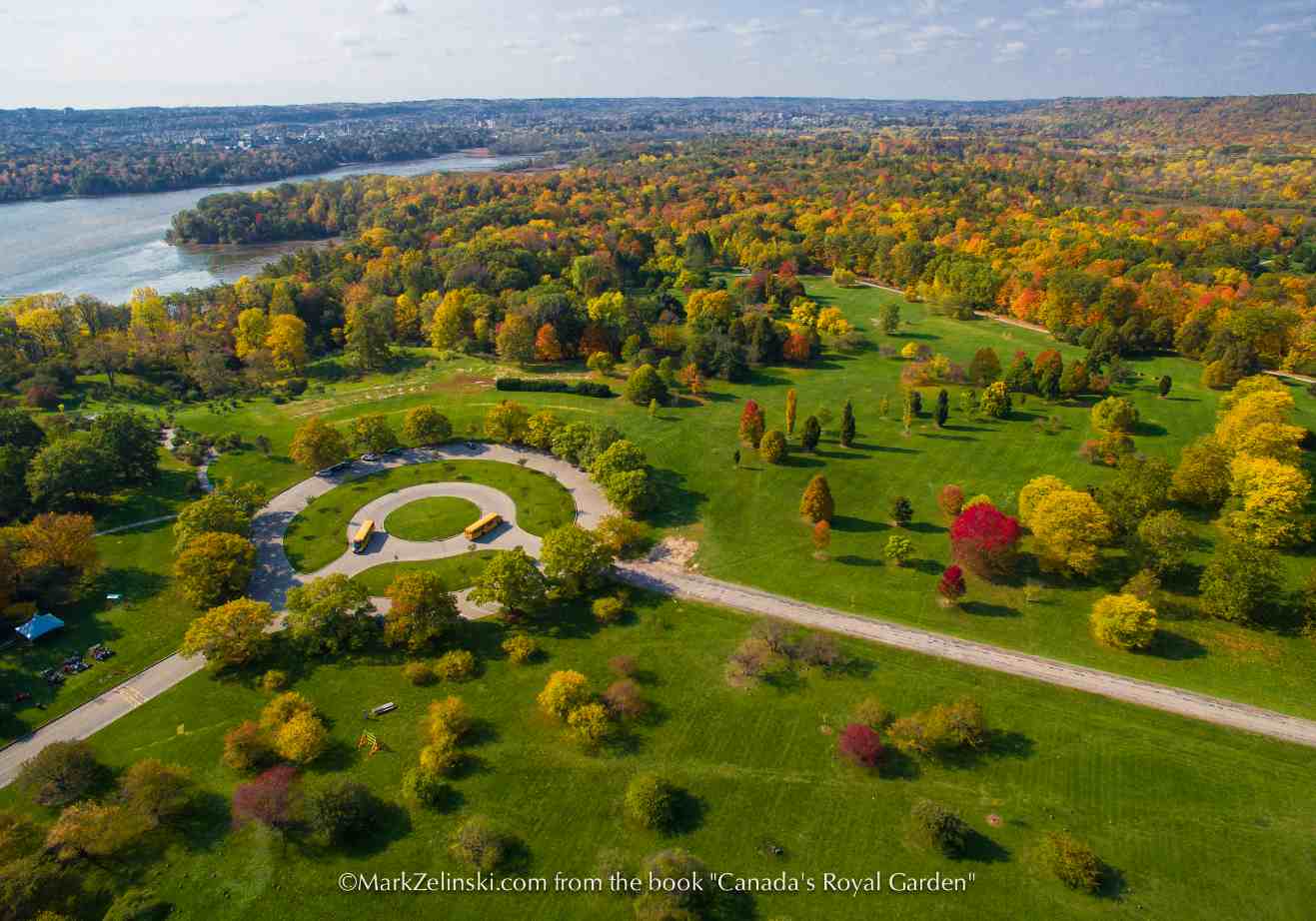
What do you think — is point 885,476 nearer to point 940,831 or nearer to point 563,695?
point 940,831

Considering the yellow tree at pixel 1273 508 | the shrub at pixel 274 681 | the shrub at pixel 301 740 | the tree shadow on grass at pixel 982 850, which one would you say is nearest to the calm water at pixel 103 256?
the shrub at pixel 274 681

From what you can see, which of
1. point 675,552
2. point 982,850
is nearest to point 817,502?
point 675,552

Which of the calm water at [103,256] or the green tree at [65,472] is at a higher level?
the calm water at [103,256]

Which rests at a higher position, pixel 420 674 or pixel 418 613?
pixel 418 613

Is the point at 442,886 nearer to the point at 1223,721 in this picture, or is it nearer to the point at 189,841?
the point at 189,841

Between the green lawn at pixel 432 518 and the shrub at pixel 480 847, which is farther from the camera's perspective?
the green lawn at pixel 432 518

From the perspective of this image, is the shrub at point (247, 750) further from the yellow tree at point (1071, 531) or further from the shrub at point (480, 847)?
the yellow tree at point (1071, 531)

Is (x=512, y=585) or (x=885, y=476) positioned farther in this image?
(x=885, y=476)

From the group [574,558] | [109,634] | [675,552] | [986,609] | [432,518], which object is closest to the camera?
[109,634]
